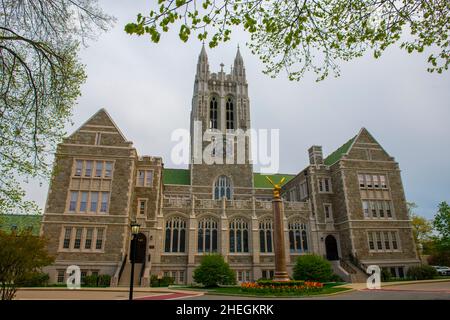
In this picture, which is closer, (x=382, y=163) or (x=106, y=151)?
(x=106, y=151)

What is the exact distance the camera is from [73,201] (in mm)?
27047

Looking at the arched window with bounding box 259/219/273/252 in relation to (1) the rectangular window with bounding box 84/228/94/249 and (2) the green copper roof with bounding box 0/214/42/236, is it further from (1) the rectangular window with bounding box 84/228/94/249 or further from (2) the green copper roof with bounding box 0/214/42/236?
(2) the green copper roof with bounding box 0/214/42/236

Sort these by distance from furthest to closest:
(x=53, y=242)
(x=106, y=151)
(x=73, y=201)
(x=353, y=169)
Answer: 1. (x=353, y=169)
2. (x=106, y=151)
3. (x=73, y=201)
4. (x=53, y=242)

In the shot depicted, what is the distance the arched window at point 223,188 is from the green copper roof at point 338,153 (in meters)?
13.8

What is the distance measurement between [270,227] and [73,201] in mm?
20075

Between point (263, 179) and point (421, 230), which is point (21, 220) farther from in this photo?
point (421, 230)

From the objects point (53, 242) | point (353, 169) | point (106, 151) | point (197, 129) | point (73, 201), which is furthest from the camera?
point (197, 129)

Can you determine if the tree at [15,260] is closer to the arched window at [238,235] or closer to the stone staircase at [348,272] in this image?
the arched window at [238,235]

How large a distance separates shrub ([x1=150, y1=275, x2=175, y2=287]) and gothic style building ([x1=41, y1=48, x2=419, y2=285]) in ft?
2.35

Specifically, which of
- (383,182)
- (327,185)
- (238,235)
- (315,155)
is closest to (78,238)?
(238,235)

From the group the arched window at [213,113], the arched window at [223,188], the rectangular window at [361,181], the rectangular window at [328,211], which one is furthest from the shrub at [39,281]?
the rectangular window at [361,181]

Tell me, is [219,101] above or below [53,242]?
above
